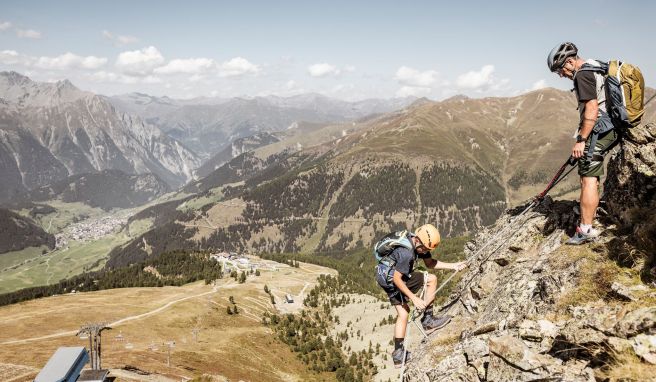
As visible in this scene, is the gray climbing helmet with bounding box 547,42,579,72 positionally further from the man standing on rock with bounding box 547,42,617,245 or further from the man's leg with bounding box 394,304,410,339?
the man's leg with bounding box 394,304,410,339

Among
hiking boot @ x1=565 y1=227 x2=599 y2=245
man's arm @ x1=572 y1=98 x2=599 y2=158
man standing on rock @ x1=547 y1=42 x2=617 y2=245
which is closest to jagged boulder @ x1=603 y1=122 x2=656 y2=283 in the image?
hiking boot @ x1=565 y1=227 x2=599 y2=245

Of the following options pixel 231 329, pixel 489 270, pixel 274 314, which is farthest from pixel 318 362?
pixel 489 270

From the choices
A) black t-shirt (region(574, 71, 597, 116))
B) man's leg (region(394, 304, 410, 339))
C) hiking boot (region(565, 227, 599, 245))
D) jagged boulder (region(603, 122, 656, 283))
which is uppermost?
black t-shirt (region(574, 71, 597, 116))

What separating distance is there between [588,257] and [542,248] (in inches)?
160

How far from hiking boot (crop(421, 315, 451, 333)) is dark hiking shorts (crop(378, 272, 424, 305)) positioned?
3085 mm

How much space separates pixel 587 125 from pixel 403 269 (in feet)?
27.9

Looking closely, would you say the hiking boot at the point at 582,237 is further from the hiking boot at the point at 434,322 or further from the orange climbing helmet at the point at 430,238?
the hiking boot at the point at 434,322

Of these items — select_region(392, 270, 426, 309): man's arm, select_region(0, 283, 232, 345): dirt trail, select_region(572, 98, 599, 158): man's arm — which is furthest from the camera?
select_region(0, 283, 232, 345): dirt trail

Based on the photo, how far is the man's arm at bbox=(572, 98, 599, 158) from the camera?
14.4 metres

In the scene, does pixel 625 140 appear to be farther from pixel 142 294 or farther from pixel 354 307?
pixel 142 294

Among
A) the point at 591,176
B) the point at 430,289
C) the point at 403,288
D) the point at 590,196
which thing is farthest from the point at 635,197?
the point at 403,288

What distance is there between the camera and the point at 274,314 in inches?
5851

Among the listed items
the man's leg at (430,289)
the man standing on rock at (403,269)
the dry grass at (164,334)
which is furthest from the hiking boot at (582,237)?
the dry grass at (164,334)

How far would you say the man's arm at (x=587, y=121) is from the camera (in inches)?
568
